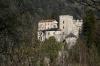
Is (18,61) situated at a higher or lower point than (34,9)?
lower

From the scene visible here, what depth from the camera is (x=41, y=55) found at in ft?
14.4

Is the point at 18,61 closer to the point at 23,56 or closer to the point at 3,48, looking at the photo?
the point at 23,56

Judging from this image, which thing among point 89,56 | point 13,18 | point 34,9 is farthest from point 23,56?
point 34,9

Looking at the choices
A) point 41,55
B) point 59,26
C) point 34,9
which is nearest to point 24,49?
point 41,55

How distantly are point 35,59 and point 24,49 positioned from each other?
33cm

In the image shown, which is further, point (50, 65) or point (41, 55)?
point (41, 55)

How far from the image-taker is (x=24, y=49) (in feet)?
13.9

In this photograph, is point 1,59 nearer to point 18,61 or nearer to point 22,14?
point 22,14

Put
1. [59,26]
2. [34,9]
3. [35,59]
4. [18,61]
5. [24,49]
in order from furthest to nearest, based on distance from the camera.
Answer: [59,26] → [34,9] → [24,49] → [35,59] → [18,61]

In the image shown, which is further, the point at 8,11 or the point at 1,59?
the point at 8,11

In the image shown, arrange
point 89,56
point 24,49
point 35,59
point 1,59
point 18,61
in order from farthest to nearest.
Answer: point 1,59 → point 89,56 → point 24,49 → point 35,59 → point 18,61

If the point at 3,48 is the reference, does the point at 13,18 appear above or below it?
above

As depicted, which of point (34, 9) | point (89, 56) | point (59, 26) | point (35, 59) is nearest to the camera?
point (35, 59)

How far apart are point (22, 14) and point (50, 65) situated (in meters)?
1.98
